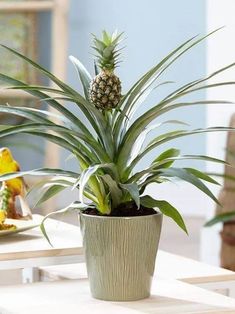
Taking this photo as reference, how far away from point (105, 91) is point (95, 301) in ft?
1.17

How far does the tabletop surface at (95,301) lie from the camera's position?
157cm

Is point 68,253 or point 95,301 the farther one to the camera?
point 68,253

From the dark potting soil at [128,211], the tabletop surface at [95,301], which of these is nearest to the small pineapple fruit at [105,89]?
the dark potting soil at [128,211]

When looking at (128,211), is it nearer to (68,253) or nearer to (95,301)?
(95,301)

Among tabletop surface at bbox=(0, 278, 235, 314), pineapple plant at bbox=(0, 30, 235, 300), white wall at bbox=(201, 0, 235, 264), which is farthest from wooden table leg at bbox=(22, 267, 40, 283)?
white wall at bbox=(201, 0, 235, 264)

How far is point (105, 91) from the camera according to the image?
160cm

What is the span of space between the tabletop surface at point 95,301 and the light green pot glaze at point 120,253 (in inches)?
0.9

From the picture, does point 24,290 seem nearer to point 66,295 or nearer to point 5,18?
→ point 66,295

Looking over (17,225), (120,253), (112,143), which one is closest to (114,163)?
(112,143)

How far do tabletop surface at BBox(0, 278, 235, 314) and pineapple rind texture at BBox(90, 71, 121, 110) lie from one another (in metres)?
0.33

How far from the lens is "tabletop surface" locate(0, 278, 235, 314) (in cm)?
157

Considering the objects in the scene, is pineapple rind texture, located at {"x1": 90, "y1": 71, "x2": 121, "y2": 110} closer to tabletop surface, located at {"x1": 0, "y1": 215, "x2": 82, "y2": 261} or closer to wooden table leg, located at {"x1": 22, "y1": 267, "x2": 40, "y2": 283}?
tabletop surface, located at {"x1": 0, "y1": 215, "x2": 82, "y2": 261}

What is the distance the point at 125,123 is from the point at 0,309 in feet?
1.23

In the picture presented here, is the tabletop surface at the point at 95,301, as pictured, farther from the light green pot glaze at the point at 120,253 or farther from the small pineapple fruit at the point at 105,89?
the small pineapple fruit at the point at 105,89
